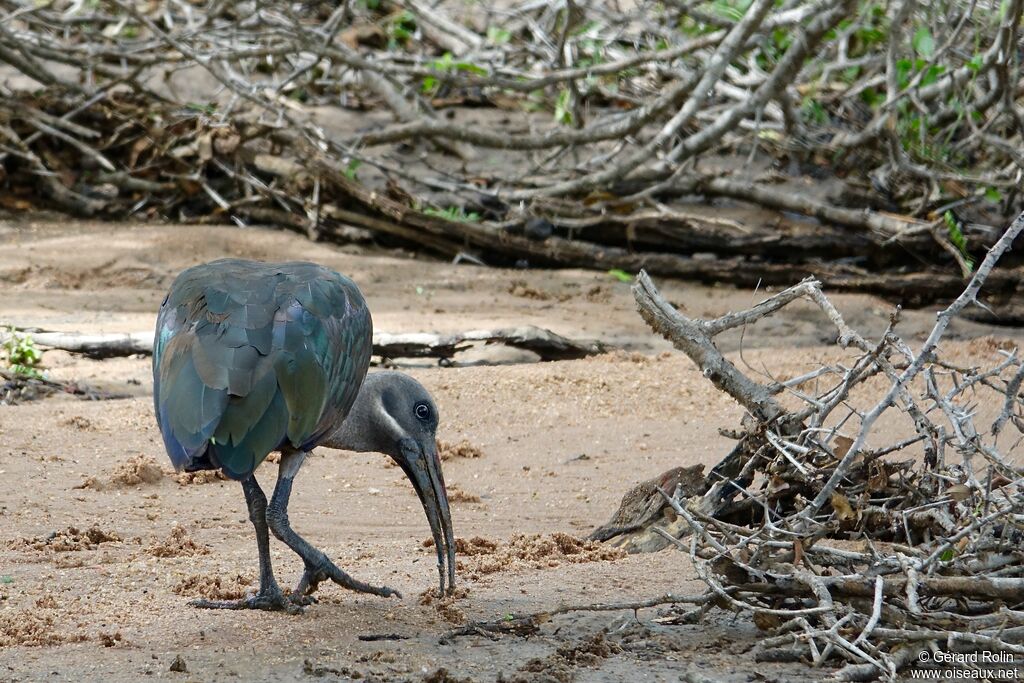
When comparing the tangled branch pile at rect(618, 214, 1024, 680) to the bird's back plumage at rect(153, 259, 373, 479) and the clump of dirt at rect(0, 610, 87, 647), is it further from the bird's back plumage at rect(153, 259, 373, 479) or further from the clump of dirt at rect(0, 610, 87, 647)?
the clump of dirt at rect(0, 610, 87, 647)

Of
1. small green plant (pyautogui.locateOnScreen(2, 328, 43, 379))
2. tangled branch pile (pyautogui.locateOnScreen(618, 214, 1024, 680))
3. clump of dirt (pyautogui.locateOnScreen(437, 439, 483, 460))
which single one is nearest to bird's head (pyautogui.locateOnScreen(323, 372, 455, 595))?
tangled branch pile (pyautogui.locateOnScreen(618, 214, 1024, 680))

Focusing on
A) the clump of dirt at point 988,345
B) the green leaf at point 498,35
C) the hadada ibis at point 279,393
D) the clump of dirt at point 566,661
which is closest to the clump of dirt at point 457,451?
the hadada ibis at point 279,393

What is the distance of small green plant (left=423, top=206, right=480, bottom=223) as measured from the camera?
10036 millimetres

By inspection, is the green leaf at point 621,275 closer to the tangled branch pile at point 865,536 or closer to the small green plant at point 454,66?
the small green plant at point 454,66

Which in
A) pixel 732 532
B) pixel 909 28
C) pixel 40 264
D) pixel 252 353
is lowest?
pixel 40 264

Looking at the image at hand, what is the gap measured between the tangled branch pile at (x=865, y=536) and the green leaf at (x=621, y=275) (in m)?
4.93

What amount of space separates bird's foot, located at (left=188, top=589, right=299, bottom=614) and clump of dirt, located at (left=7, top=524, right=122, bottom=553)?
0.82 m

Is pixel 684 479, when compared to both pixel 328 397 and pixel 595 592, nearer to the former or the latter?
pixel 595 592

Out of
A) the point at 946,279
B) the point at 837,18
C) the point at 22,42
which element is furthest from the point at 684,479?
the point at 22,42

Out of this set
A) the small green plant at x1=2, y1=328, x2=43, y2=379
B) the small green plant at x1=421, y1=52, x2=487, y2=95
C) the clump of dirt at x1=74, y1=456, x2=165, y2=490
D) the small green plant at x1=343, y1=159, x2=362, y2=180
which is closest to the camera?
the clump of dirt at x1=74, y1=456, x2=165, y2=490

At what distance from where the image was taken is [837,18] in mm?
7875

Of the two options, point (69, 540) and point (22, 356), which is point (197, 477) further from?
point (22, 356)

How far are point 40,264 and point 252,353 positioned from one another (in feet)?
19.6

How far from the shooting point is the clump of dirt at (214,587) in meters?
4.34
